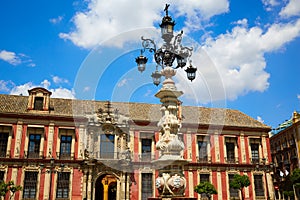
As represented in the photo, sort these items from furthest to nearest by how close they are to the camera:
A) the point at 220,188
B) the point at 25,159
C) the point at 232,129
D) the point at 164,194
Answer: the point at 232,129, the point at 220,188, the point at 25,159, the point at 164,194

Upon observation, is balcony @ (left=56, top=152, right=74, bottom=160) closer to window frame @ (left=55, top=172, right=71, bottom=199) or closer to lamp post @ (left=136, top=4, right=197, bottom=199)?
window frame @ (left=55, top=172, right=71, bottom=199)

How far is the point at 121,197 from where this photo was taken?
76.7ft

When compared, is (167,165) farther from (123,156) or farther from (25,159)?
(25,159)

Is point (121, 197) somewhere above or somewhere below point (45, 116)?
below

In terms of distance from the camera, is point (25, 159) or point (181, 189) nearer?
point (181, 189)

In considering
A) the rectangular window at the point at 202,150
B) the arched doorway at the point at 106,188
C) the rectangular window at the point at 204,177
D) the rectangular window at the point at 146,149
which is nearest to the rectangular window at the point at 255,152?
the rectangular window at the point at 202,150

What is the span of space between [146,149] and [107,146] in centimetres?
325

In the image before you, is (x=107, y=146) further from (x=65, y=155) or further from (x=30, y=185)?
(x=30, y=185)

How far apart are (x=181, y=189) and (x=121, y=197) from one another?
16027mm

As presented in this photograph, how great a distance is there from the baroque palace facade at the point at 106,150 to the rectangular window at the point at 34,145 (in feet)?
0.23

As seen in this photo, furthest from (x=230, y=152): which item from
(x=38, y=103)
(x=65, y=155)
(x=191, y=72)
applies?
(x=191, y=72)

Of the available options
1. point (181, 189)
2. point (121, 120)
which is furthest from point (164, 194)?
point (121, 120)

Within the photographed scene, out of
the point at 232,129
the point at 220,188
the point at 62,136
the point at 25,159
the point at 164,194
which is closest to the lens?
the point at 164,194

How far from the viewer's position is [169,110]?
30.5 feet
